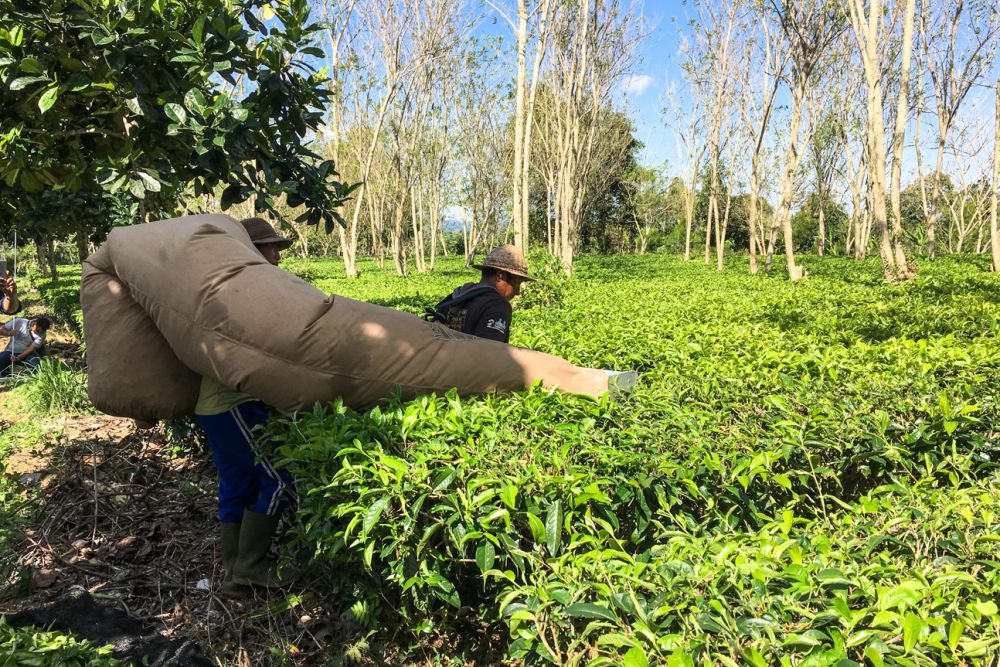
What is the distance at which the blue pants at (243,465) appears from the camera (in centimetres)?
257

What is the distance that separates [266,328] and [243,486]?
951 millimetres

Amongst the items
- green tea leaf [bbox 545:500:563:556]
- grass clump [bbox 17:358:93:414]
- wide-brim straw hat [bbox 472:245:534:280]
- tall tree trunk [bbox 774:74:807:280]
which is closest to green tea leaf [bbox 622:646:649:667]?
green tea leaf [bbox 545:500:563:556]

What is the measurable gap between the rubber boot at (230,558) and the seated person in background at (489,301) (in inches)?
57.2

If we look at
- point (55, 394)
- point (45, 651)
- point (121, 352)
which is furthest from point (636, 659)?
point (55, 394)

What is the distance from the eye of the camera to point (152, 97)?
310cm

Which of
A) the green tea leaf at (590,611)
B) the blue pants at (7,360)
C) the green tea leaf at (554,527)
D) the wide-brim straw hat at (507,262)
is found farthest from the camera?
the blue pants at (7,360)

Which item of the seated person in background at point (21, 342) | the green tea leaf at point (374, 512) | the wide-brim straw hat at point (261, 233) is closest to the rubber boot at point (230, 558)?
the wide-brim straw hat at point (261, 233)

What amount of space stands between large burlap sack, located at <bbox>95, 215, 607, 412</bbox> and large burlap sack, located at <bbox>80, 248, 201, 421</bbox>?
0.33 feet

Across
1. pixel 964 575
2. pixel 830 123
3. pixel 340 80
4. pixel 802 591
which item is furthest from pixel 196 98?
pixel 830 123

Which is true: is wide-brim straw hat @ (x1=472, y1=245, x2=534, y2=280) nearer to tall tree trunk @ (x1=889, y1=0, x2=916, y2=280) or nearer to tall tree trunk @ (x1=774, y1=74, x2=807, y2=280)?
tall tree trunk @ (x1=889, y1=0, x2=916, y2=280)

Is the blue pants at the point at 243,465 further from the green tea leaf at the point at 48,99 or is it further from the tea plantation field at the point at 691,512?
the green tea leaf at the point at 48,99

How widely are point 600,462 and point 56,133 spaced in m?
3.25

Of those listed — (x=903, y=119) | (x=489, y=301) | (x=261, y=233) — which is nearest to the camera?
(x=261, y=233)

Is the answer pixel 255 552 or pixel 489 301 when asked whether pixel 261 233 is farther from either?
pixel 255 552
